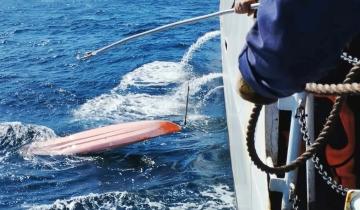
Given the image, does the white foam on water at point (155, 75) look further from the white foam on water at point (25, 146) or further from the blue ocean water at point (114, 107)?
the white foam on water at point (25, 146)

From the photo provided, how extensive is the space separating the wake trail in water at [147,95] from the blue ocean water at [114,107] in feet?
0.10

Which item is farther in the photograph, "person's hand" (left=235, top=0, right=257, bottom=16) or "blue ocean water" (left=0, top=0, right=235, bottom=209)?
"blue ocean water" (left=0, top=0, right=235, bottom=209)

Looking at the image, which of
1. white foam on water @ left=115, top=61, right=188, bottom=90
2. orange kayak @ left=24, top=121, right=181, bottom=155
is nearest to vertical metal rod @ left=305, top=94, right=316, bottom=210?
orange kayak @ left=24, top=121, right=181, bottom=155

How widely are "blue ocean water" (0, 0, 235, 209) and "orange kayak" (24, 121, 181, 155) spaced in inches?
7.1

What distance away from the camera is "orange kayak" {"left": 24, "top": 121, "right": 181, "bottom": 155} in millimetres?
10891

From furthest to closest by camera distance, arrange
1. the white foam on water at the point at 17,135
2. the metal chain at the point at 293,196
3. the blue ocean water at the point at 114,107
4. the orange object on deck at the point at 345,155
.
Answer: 1. the white foam on water at the point at 17,135
2. the blue ocean water at the point at 114,107
3. the orange object on deck at the point at 345,155
4. the metal chain at the point at 293,196

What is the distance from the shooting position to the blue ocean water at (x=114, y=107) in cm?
930

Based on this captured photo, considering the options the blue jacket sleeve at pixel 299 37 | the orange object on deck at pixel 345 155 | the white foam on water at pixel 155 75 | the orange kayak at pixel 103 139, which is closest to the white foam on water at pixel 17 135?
the orange kayak at pixel 103 139

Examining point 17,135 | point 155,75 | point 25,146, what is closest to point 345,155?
point 25,146

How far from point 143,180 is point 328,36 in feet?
28.1

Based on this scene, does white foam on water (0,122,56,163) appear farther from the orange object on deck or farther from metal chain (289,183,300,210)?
metal chain (289,183,300,210)

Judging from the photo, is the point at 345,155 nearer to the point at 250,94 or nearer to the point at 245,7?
the point at 245,7

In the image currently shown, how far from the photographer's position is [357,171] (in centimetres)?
417

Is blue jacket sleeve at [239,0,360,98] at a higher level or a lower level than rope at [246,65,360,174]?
higher
